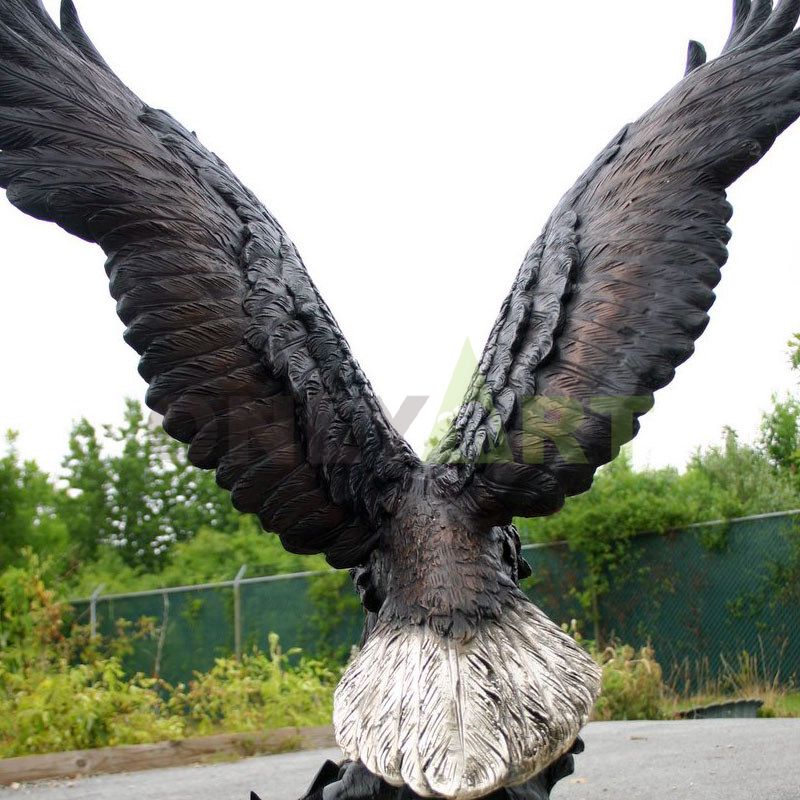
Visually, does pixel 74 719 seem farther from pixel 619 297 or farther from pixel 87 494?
pixel 87 494

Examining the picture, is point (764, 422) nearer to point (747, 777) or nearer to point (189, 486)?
point (747, 777)

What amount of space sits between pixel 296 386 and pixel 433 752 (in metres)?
1.00

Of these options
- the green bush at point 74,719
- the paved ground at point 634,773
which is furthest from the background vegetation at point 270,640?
the paved ground at point 634,773

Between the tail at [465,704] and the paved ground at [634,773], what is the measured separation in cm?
286

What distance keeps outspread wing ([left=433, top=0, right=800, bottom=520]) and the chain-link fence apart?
8418 millimetres

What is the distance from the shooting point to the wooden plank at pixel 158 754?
23.7ft

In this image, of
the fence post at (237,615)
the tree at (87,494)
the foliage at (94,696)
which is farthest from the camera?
the tree at (87,494)

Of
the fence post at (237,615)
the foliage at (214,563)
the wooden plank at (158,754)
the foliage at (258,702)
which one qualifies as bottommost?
the wooden plank at (158,754)

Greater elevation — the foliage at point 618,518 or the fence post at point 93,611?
the foliage at point 618,518

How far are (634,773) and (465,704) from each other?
4056 mm

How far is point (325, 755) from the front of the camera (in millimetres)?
7668

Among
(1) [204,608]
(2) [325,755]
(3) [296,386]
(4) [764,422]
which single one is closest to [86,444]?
(1) [204,608]

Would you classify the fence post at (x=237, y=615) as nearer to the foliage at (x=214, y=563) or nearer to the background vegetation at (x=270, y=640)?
the background vegetation at (x=270, y=640)

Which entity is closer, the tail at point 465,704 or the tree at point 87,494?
the tail at point 465,704
